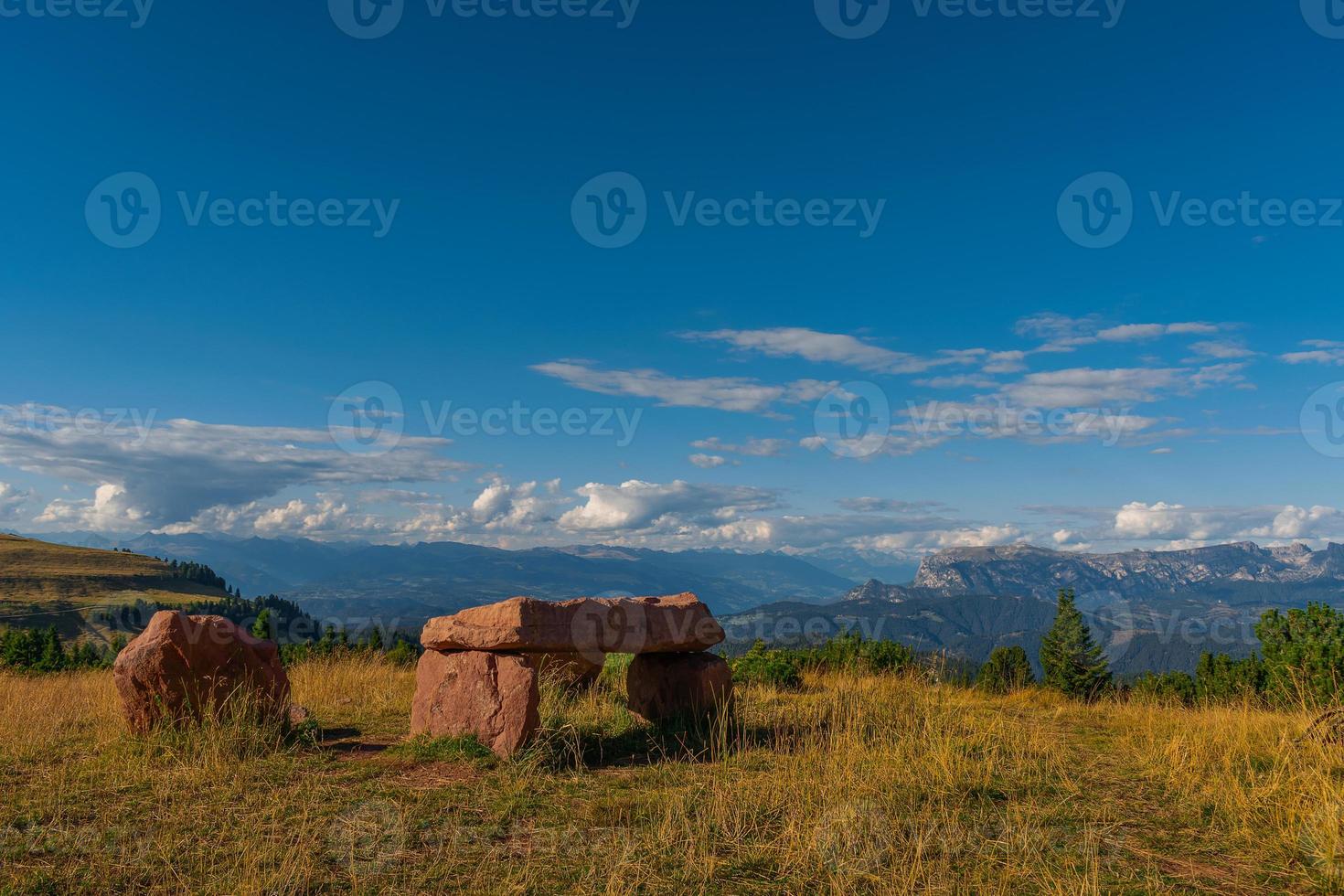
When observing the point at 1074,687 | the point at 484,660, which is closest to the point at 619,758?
the point at 484,660

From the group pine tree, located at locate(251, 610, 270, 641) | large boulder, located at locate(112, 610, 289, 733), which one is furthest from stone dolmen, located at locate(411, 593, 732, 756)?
pine tree, located at locate(251, 610, 270, 641)

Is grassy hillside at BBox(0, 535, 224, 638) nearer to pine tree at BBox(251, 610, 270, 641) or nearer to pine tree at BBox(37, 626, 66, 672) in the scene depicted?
pine tree at BBox(37, 626, 66, 672)

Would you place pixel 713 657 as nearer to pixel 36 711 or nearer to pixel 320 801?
pixel 320 801

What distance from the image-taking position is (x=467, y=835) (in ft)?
23.2

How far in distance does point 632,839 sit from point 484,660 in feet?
14.7

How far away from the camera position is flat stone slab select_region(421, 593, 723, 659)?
10.5m

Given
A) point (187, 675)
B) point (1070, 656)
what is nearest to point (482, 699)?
point (187, 675)

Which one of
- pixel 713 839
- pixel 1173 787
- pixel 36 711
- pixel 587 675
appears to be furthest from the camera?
pixel 587 675

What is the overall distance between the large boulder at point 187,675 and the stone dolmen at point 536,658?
2.31m

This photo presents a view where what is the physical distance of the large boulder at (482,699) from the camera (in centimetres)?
1002

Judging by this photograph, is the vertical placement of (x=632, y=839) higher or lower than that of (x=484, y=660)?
lower

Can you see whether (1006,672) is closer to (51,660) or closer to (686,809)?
(686,809)

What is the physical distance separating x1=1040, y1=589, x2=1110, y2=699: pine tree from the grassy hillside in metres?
116

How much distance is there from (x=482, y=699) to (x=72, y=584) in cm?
15798
